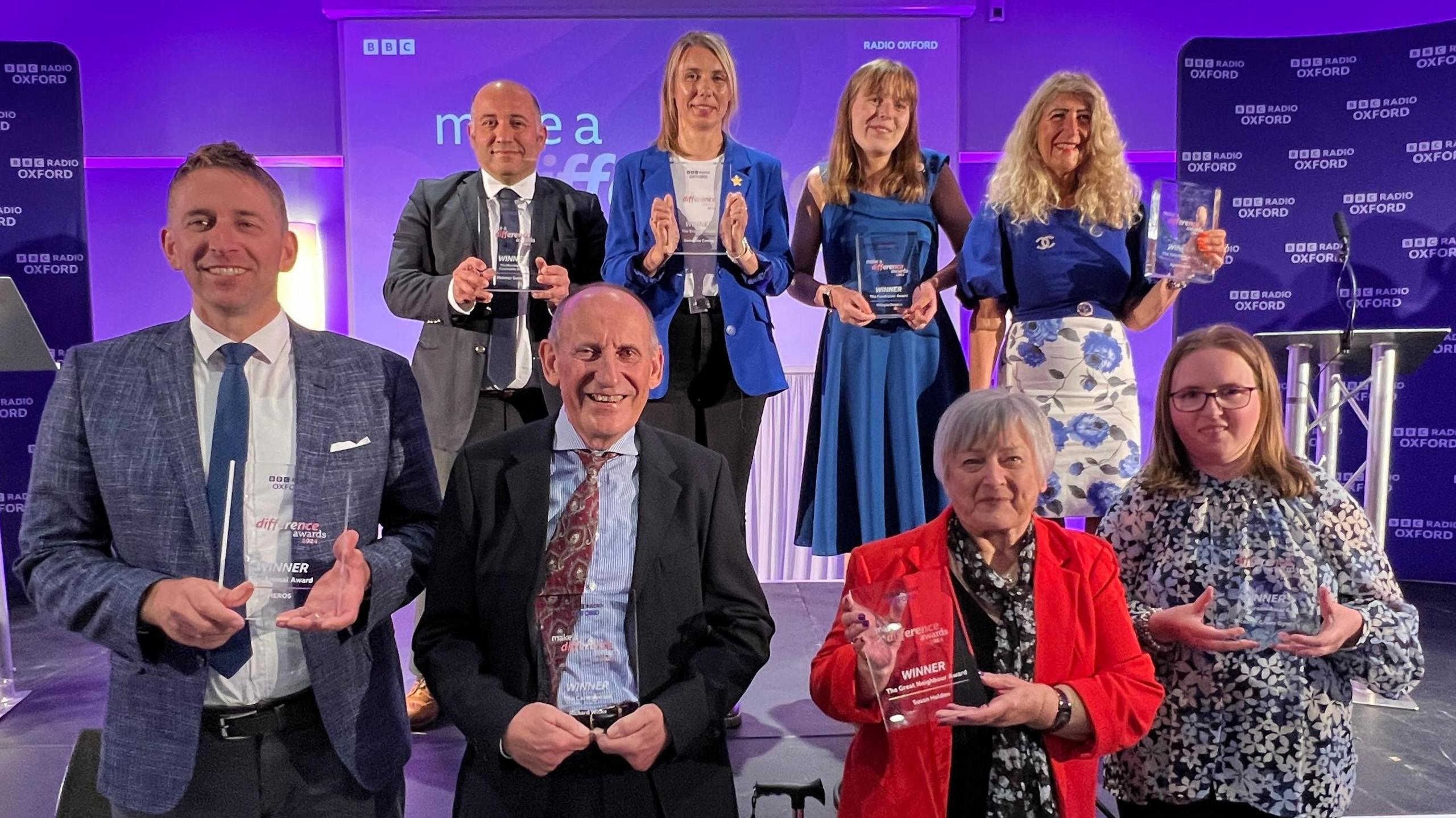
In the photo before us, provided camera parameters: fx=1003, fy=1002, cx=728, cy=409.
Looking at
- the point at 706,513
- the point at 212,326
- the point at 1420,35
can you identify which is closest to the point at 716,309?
the point at 706,513

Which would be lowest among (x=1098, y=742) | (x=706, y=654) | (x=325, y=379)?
(x=1098, y=742)

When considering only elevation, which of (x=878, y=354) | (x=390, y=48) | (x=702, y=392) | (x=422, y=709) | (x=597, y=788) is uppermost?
(x=390, y=48)

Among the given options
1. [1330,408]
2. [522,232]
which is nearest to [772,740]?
[522,232]

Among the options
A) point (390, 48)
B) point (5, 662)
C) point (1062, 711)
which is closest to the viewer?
point (1062, 711)

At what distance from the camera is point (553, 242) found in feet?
11.3

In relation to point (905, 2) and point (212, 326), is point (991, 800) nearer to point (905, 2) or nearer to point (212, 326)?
point (212, 326)

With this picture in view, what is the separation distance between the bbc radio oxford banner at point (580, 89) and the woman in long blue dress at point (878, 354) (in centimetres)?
320

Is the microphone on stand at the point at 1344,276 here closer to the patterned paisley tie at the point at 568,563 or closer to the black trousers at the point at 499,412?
the black trousers at the point at 499,412

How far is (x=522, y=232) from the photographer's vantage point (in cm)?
338

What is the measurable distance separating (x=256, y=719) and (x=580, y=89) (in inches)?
217

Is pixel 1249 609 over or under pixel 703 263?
under

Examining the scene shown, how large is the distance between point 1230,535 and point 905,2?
A: 5369mm

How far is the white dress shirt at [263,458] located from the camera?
1835mm

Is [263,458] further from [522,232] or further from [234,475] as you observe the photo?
[522,232]
